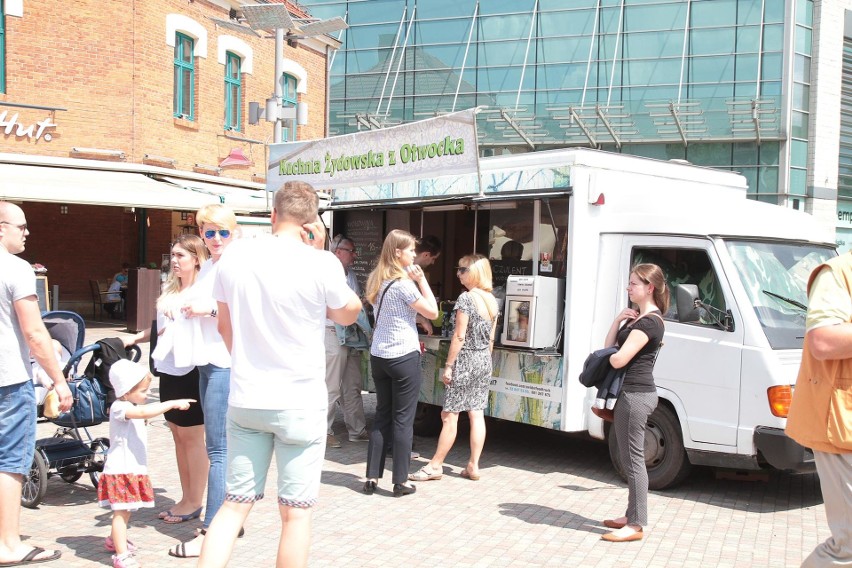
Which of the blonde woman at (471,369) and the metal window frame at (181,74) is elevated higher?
the metal window frame at (181,74)

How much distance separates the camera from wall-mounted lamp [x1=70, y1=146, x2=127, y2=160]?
1909 centimetres

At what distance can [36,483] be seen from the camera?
19.7 feet

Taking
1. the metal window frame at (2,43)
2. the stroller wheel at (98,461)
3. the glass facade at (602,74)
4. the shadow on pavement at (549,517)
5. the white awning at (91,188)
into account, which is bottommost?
the shadow on pavement at (549,517)

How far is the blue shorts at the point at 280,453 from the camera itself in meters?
3.74

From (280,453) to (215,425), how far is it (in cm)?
157

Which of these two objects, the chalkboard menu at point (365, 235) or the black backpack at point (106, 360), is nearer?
the black backpack at point (106, 360)

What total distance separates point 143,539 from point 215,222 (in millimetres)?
1995

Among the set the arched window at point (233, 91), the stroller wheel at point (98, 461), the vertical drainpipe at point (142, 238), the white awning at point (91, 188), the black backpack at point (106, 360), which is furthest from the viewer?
the arched window at point (233, 91)

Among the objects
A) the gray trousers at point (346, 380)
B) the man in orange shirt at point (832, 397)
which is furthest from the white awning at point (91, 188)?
the man in orange shirt at point (832, 397)

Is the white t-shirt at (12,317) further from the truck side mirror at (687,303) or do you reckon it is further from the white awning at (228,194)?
the white awning at (228,194)

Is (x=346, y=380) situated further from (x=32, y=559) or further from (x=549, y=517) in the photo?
(x=32, y=559)

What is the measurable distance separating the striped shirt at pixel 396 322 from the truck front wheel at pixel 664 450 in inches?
71.3

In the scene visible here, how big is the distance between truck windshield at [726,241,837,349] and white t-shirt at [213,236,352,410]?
3.82 metres

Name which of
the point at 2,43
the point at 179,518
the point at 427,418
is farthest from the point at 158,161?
the point at 179,518
